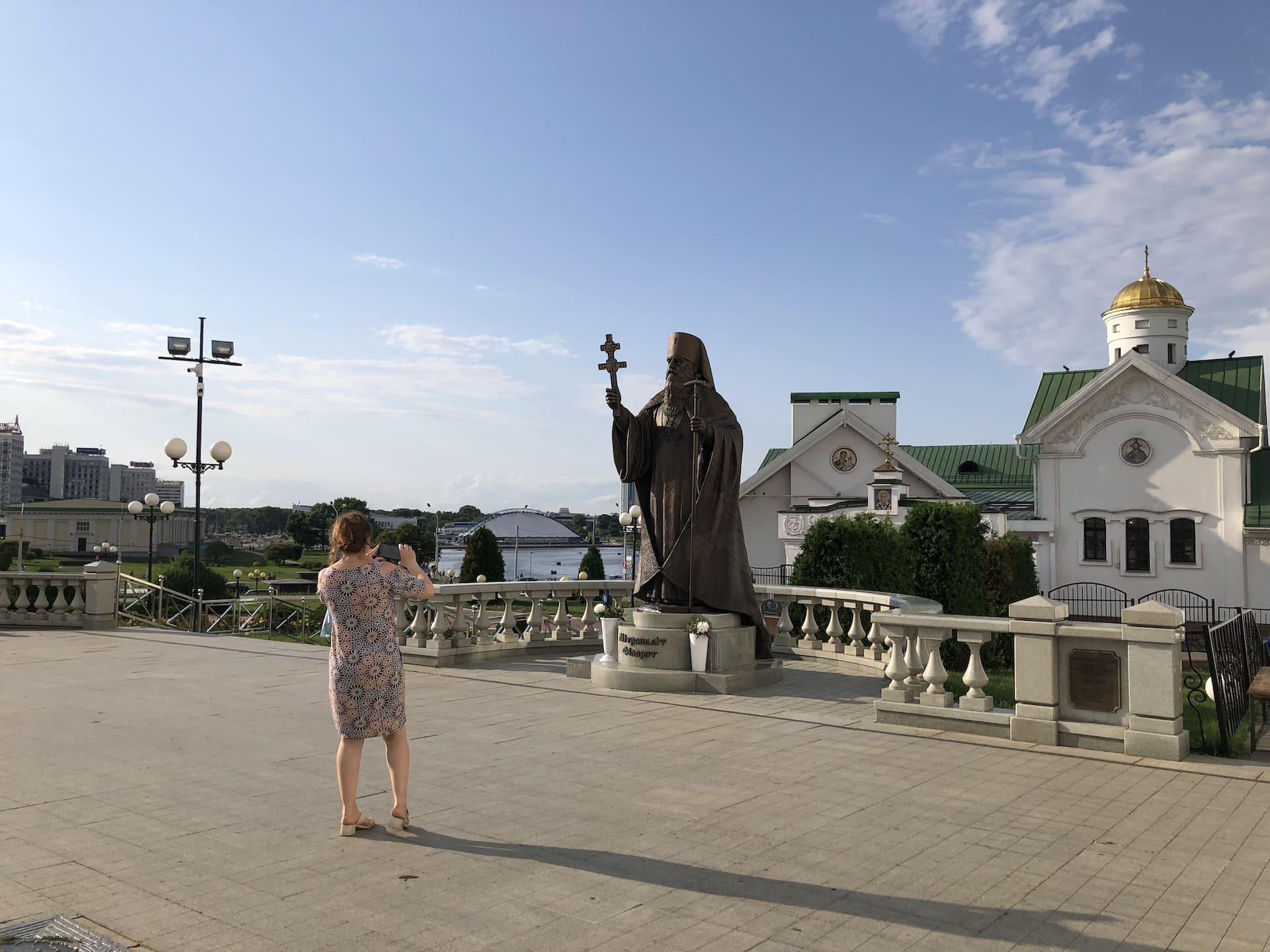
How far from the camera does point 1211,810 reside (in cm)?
649

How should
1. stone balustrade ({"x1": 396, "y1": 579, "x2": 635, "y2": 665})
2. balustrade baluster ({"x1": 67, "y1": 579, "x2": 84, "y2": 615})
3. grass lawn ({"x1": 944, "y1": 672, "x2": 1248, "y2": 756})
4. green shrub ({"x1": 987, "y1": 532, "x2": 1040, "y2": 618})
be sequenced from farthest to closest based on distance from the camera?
green shrub ({"x1": 987, "y1": 532, "x2": 1040, "y2": 618}) < balustrade baluster ({"x1": 67, "y1": 579, "x2": 84, "y2": 615}) < stone balustrade ({"x1": 396, "y1": 579, "x2": 635, "y2": 665}) < grass lawn ({"x1": 944, "y1": 672, "x2": 1248, "y2": 756})

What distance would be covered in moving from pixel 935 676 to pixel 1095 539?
31.2m

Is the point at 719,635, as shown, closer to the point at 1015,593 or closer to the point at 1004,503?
the point at 1015,593

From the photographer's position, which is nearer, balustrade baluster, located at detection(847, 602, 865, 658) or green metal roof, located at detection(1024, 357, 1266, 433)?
balustrade baluster, located at detection(847, 602, 865, 658)

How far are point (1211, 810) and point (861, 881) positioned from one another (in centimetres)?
294

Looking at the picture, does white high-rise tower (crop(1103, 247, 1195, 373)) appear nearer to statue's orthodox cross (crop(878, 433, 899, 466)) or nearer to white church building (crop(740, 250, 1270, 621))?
white church building (crop(740, 250, 1270, 621))

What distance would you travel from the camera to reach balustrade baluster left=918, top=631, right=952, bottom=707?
9.14 m

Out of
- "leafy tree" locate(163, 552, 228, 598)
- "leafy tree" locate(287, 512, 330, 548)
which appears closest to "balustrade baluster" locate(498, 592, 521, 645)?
"leafy tree" locate(163, 552, 228, 598)

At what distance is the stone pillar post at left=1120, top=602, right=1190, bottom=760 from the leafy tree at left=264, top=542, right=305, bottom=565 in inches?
3814

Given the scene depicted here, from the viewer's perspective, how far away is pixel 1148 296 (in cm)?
4416

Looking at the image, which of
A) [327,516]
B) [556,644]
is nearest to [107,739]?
[556,644]

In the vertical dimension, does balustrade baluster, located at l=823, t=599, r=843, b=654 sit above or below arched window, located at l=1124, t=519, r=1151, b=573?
below

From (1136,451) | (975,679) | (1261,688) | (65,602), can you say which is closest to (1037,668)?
(975,679)

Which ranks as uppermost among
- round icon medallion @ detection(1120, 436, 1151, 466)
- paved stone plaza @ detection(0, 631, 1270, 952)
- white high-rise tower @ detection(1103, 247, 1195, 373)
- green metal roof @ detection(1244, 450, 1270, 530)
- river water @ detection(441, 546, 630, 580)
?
white high-rise tower @ detection(1103, 247, 1195, 373)
